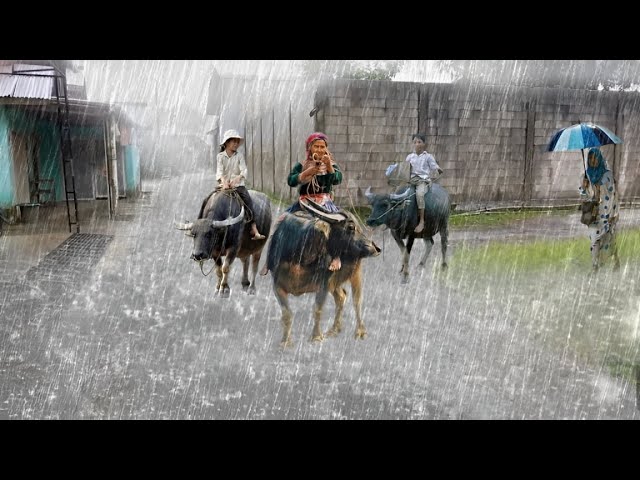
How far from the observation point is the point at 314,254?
5.29 m

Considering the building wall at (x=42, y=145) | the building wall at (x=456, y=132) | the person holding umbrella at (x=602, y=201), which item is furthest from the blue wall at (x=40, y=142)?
the person holding umbrella at (x=602, y=201)

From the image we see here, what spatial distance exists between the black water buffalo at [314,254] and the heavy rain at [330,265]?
22 millimetres

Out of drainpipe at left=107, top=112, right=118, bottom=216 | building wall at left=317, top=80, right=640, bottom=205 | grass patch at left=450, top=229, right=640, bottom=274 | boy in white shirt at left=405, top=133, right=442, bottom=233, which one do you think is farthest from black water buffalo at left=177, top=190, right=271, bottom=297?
drainpipe at left=107, top=112, right=118, bottom=216

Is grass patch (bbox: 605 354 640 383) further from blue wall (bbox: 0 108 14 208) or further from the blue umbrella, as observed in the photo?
blue wall (bbox: 0 108 14 208)

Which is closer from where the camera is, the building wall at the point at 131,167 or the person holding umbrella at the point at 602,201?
the person holding umbrella at the point at 602,201

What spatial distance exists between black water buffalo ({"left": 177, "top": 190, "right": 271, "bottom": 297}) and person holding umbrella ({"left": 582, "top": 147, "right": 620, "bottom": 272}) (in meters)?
4.46

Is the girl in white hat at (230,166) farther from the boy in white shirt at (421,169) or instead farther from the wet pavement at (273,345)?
the boy in white shirt at (421,169)

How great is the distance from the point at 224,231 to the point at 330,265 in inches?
57.5

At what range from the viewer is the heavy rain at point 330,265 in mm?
4996

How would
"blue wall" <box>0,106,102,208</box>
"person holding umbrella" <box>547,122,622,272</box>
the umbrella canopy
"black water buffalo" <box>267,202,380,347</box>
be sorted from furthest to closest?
1. "blue wall" <box>0,106,102,208</box>
2. "person holding umbrella" <box>547,122,622,272</box>
3. the umbrella canopy
4. "black water buffalo" <box>267,202,380,347</box>

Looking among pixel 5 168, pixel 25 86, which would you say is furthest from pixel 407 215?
pixel 25 86

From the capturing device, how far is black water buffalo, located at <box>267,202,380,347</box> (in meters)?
5.28

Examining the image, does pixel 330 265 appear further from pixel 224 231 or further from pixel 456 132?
pixel 456 132

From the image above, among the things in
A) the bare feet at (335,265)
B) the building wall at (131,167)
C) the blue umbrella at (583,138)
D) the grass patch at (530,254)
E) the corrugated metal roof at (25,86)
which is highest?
the corrugated metal roof at (25,86)
